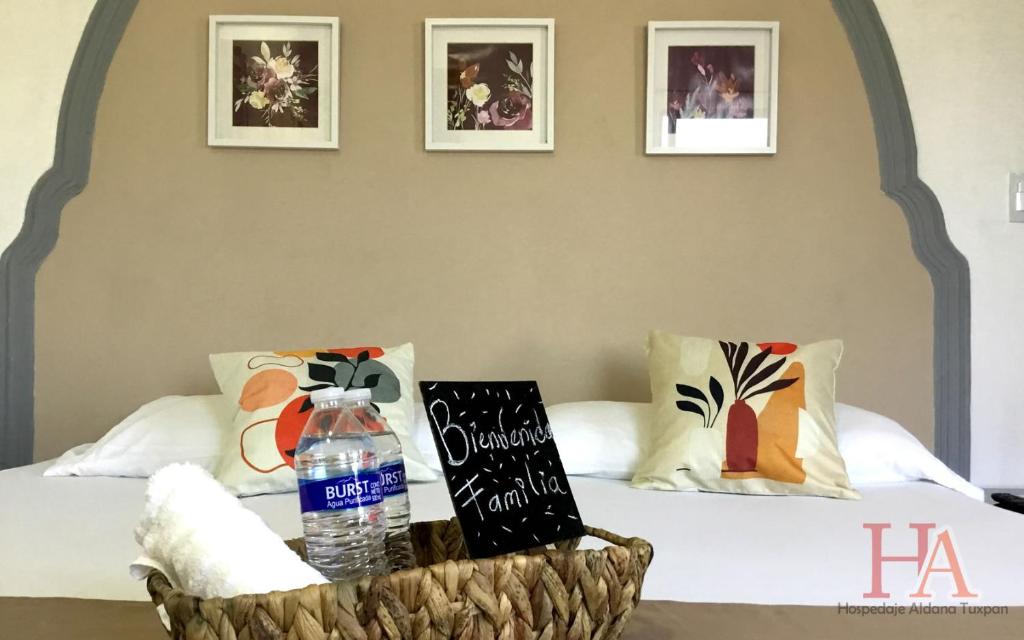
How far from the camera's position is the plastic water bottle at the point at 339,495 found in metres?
0.79

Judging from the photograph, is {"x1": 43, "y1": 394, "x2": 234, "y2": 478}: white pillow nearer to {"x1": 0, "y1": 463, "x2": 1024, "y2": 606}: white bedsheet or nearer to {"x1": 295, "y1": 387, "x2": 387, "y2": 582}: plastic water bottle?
{"x1": 0, "y1": 463, "x2": 1024, "y2": 606}: white bedsheet

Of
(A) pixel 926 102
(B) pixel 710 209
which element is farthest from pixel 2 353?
(A) pixel 926 102

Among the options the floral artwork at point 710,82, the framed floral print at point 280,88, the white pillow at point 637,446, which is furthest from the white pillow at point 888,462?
the framed floral print at point 280,88

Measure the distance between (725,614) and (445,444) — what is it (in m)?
0.36

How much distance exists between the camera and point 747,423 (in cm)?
186

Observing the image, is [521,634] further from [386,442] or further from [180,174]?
[180,174]

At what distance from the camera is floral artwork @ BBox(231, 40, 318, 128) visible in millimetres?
2479

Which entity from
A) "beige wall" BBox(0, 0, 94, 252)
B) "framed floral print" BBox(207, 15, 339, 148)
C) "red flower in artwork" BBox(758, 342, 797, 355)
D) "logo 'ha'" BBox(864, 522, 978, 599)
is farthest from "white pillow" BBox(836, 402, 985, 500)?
"beige wall" BBox(0, 0, 94, 252)

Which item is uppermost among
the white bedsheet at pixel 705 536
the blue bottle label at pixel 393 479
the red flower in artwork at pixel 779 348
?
the red flower in artwork at pixel 779 348

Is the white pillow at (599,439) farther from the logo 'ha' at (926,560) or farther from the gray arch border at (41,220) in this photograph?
the gray arch border at (41,220)

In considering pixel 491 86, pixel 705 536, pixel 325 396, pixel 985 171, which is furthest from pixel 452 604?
pixel 985 171

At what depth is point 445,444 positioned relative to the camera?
2.69 ft

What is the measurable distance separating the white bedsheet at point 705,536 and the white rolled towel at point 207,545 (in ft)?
1.36

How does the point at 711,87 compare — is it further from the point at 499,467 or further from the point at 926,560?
the point at 499,467
